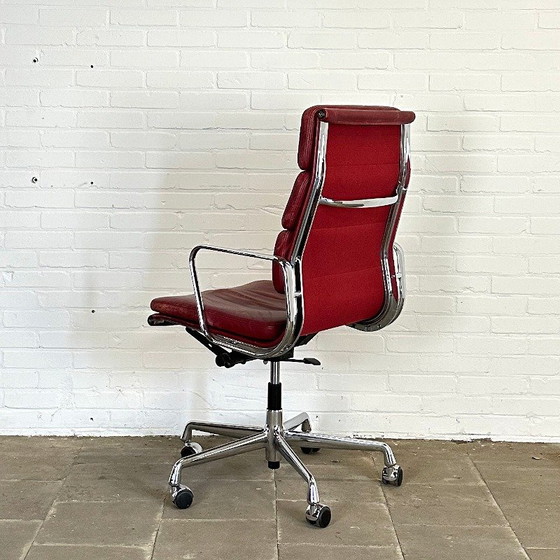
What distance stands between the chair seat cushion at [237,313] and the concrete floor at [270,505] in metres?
0.57

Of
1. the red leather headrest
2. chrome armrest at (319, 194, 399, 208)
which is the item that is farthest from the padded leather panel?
chrome armrest at (319, 194, 399, 208)

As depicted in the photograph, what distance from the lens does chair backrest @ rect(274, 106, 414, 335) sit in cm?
289

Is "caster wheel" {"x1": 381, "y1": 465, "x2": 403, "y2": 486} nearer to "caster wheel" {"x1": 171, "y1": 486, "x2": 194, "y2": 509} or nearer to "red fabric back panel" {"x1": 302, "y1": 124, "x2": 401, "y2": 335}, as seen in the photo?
"red fabric back panel" {"x1": 302, "y1": 124, "x2": 401, "y2": 335}

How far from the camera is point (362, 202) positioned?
3.06 m

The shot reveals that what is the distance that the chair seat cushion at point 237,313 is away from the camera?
3047 millimetres

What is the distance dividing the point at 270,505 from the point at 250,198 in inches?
46.0

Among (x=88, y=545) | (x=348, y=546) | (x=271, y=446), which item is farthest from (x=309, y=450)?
(x=88, y=545)

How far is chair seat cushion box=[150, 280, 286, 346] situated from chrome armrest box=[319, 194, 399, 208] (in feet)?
1.25

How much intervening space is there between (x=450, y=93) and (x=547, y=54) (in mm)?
376

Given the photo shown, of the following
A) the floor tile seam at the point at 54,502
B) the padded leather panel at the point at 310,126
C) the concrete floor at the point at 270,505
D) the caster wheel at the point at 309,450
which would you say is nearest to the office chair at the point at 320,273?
the padded leather panel at the point at 310,126

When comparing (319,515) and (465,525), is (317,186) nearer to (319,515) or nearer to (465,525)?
(319,515)

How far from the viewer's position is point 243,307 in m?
3.21

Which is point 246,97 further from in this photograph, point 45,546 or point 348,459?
point 45,546

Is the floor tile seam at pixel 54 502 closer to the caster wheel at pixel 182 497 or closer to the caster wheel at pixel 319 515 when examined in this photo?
the caster wheel at pixel 182 497
